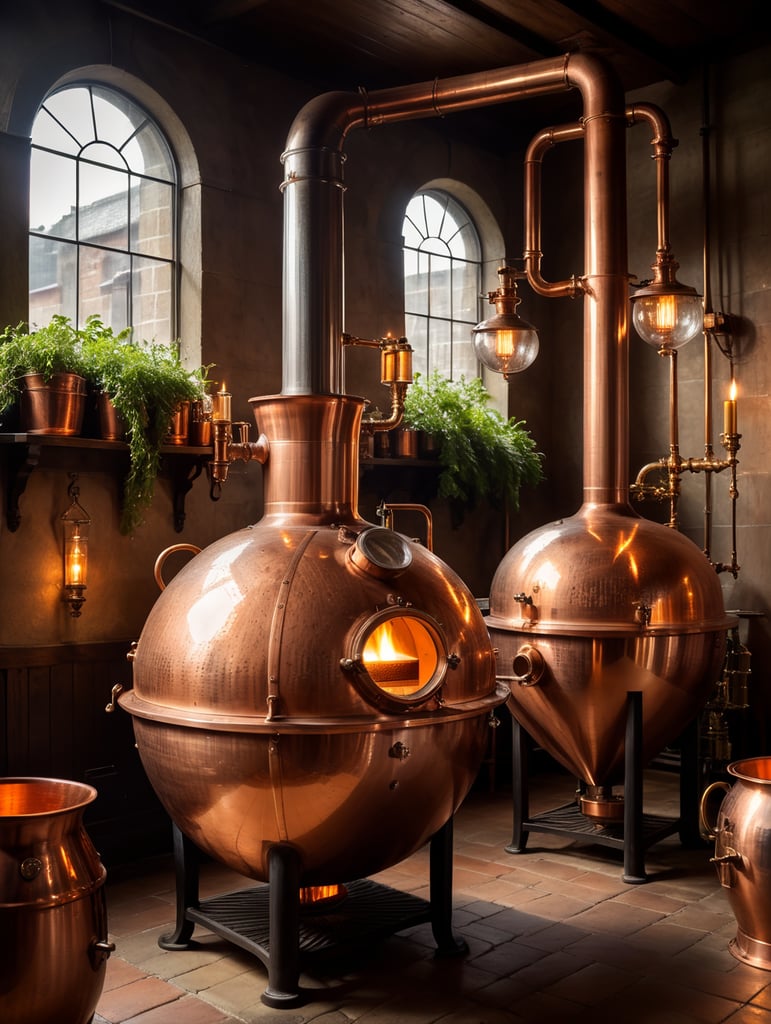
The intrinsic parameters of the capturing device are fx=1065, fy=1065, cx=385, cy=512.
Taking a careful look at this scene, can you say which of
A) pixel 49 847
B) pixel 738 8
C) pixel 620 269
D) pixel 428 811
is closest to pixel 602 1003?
pixel 428 811

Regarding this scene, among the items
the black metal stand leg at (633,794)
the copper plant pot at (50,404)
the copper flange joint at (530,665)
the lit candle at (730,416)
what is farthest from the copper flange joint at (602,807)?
the copper plant pot at (50,404)

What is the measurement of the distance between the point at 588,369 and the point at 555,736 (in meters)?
1.94

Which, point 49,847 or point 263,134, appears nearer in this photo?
point 49,847

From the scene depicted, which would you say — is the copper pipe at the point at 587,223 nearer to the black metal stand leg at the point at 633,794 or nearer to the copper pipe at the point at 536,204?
the copper pipe at the point at 536,204

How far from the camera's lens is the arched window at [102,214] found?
5.82m

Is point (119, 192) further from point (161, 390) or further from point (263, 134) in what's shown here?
point (161, 390)

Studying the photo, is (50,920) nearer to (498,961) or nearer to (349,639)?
(349,639)

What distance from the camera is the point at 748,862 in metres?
4.07

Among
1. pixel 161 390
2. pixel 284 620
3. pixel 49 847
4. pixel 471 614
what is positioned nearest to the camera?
pixel 49 847

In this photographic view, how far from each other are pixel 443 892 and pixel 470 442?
3628 mm

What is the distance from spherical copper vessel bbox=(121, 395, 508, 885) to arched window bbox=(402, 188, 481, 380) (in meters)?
3.92

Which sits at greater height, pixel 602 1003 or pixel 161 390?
pixel 161 390

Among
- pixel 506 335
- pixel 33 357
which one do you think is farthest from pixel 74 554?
pixel 506 335

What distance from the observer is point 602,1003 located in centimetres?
382
